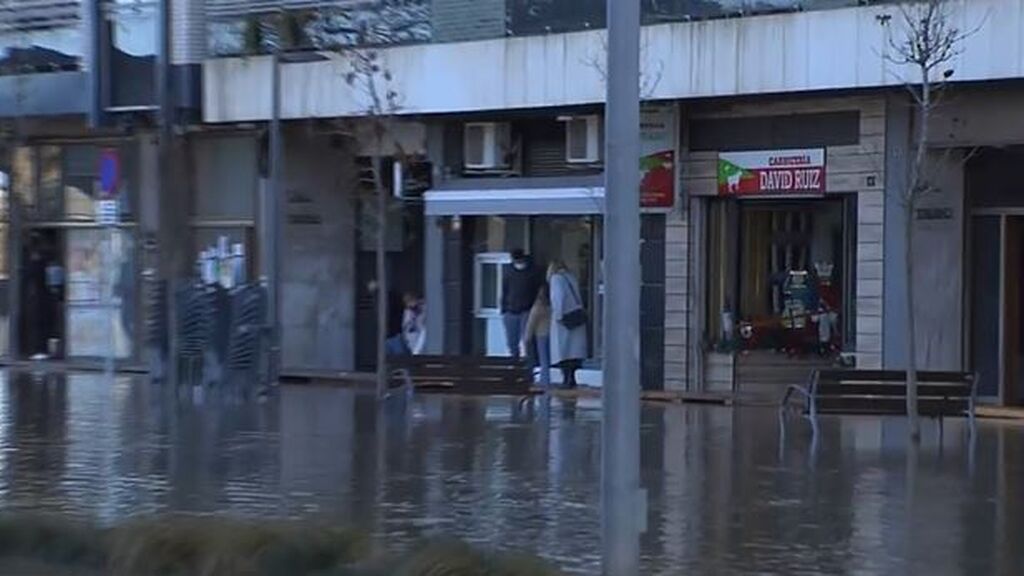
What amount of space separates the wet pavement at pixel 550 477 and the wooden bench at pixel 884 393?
36cm

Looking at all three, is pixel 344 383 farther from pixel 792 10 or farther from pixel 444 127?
pixel 792 10

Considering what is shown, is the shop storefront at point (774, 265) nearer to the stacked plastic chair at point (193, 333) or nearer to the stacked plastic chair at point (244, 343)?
the stacked plastic chair at point (244, 343)

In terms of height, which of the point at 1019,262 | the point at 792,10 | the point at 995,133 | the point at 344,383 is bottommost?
the point at 344,383

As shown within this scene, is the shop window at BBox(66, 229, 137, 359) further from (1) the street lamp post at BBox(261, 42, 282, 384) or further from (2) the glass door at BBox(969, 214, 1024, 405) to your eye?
(2) the glass door at BBox(969, 214, 1024, 405)

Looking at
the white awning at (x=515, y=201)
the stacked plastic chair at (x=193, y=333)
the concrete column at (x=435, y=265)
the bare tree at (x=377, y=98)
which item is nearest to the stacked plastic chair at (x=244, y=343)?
the stacked plastic chair at (x=193, y=333)

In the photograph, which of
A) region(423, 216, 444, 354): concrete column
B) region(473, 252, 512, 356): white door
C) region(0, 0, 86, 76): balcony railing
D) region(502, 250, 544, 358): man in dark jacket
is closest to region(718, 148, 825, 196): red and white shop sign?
region(502, 250, 544, 358): man in dark jacket

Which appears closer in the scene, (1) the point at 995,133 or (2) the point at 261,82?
(1) the point at 995,133

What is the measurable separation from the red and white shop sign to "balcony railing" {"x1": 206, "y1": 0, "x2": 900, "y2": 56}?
198 cm

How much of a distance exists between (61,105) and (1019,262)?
51.7ft

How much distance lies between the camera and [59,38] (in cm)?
3409

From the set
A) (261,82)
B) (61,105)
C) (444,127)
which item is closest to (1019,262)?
(444,127)

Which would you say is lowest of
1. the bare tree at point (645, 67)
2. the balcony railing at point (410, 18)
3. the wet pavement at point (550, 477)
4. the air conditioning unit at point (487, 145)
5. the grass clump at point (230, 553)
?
the wet pavement at point (550, 477)

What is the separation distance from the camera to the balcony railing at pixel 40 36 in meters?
33.4

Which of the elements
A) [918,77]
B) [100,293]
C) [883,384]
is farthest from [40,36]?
[883,384]
